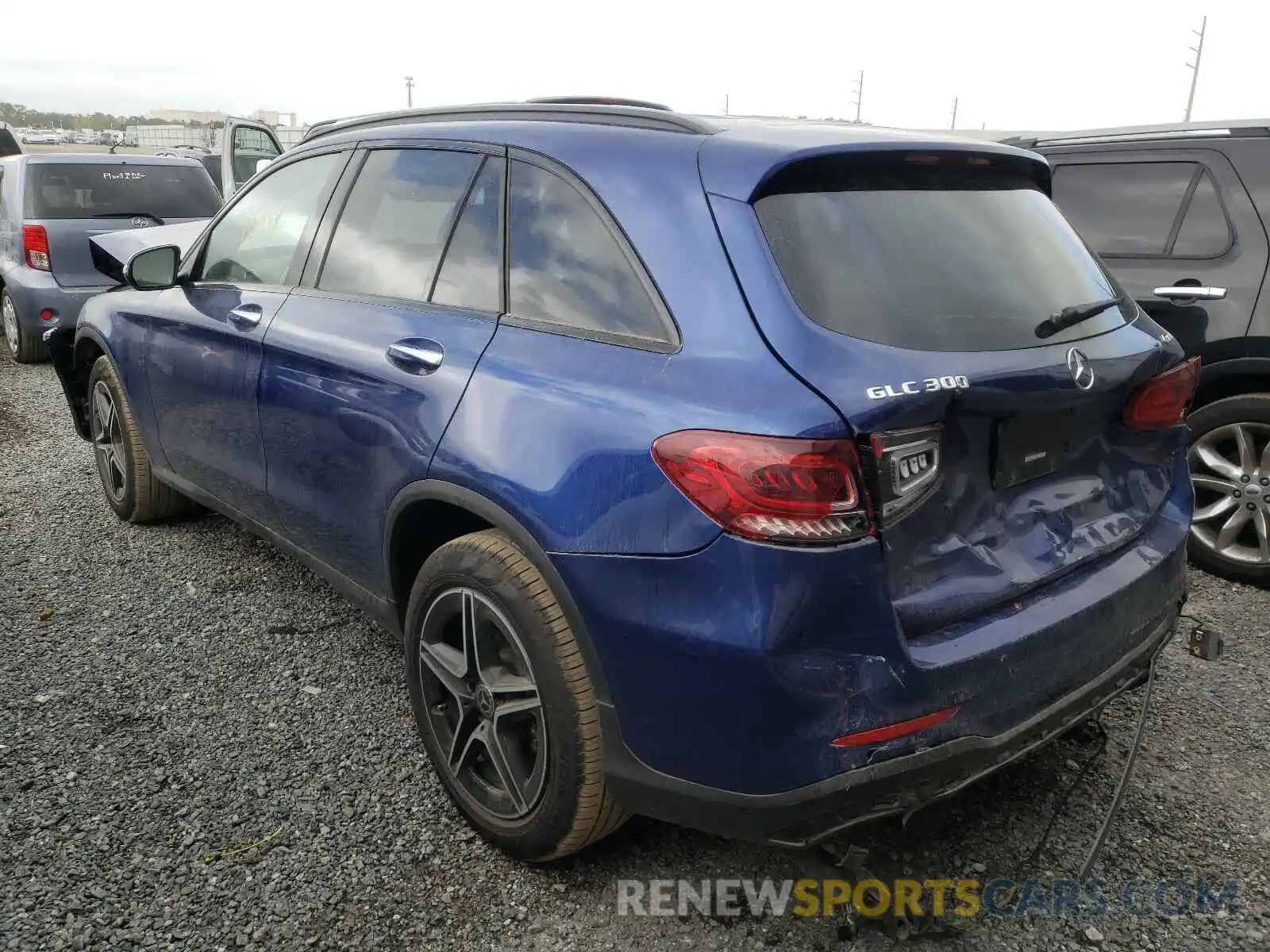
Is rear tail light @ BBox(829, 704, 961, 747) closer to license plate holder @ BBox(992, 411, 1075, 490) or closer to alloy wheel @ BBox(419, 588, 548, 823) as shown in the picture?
license plate holder @ BBox(992, 411, 1075, 490)

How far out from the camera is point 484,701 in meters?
2.39

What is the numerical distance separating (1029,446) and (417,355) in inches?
59.6

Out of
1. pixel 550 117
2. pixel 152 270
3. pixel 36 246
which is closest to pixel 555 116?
pixel 550 117

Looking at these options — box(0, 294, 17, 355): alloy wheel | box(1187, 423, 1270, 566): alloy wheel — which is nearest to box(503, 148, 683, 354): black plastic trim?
box(1187, 423, 1270, 566): alloy wheel

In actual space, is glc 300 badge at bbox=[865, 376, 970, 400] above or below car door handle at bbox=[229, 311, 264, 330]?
above

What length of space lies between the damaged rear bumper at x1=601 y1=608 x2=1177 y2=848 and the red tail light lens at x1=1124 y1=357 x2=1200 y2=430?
2.46 feet

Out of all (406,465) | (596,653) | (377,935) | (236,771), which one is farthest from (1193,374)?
(236,771)

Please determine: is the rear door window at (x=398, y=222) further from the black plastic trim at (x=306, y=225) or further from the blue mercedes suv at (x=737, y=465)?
the black plastic trim at (x=306, y=225)

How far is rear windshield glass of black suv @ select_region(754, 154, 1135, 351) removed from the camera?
1.97m

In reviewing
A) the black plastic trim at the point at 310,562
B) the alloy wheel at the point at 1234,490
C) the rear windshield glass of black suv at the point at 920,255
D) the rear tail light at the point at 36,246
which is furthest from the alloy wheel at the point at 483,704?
the rear tail light at the point at 36,246

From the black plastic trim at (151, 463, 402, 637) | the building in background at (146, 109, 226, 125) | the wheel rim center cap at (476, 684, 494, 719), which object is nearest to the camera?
the wheel rim center cap at (476, 684, 494, 719)

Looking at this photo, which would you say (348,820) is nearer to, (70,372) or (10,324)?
(70,372)

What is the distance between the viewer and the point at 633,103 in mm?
2645

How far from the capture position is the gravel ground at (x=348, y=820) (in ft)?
7.32
